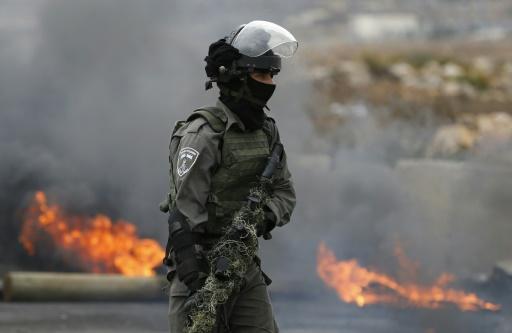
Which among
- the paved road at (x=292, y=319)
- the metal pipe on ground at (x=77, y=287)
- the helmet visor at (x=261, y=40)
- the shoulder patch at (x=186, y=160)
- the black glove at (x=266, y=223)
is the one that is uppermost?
the metal pipe on ground at (x=77, y=287)

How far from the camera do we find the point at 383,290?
857 cm

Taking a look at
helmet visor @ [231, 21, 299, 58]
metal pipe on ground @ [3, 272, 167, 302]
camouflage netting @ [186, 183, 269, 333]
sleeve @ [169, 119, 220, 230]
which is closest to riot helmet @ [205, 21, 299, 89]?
helmet visor @ [231, 21, 299, 58]

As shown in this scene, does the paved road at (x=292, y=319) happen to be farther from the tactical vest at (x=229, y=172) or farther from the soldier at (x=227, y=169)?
the tactical vest at (x=229, y=172)

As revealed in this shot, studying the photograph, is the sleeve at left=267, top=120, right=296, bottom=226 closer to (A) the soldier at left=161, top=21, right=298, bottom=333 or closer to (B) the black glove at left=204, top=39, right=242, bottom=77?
(A) the soldier at left=161, top=21, right=298, bottom=333

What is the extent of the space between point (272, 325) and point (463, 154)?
8114 mm

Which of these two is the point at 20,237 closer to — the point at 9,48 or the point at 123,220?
the point at 123,220

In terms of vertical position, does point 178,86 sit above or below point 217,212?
above

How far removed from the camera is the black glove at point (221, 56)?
4.08 meters

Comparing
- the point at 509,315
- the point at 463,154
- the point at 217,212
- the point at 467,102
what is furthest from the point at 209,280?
the point at 467,102

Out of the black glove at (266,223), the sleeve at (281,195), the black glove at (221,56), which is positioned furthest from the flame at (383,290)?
the black glove at (221,56)

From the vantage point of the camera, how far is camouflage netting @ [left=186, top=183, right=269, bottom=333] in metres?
3.81

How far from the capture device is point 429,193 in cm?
1023

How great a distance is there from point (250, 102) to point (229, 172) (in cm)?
31

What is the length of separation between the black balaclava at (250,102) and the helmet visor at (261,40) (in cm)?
11
